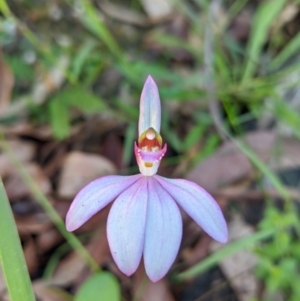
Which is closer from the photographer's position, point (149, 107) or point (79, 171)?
point (149, 107)

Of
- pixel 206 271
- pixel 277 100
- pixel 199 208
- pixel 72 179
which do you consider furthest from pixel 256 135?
pixel 199 208

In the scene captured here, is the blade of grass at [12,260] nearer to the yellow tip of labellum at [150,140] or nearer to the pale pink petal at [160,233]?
the pale pink petal at [160,233]

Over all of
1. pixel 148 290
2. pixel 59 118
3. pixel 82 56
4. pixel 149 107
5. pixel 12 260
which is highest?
pixel 149 107

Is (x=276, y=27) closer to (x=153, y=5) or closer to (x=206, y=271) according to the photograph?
(x=153, y=5)

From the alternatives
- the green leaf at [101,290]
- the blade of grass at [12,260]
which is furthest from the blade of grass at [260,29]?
the blade of grass at [12,260]

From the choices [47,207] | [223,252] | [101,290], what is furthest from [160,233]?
[47,207]

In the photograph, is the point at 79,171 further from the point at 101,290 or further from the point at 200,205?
the point at 200,205
